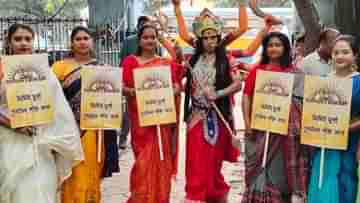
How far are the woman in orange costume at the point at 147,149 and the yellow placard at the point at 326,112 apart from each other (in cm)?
117

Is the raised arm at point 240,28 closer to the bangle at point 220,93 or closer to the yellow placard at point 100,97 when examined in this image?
the bangle at point 220,93

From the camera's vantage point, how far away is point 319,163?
4.49 meters

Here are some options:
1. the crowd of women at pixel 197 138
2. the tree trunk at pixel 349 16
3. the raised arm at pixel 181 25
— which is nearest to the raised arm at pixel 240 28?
the crowd of women at pixel 197 138

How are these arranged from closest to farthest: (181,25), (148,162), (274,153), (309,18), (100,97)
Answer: (100,97) < (274,153) < (148,162) < (181,25) < (309,18)

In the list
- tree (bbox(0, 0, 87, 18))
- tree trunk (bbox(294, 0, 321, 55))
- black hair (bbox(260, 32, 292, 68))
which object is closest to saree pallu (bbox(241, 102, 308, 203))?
black hair (bbox(260, 32, 292, 68))

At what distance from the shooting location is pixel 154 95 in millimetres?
4883

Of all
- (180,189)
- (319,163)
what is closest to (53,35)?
(180,189)

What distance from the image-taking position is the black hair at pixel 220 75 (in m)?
5.23

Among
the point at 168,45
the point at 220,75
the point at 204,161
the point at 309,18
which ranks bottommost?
the point at 204,161

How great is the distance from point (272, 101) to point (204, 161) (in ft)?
2.98

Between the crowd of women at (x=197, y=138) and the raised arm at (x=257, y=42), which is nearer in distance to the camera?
the crowd of women at (x=197, y=138)

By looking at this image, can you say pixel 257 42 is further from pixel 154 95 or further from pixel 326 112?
pixel 326 112

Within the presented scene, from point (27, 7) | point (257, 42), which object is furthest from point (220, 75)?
point (27, 7)

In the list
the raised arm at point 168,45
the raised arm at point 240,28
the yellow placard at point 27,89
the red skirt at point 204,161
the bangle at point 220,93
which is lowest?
the red skirt at point 204,161
